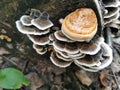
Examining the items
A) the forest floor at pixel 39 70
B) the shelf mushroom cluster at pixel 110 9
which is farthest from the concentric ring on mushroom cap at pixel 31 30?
the shelf mushroom cluster at pixel 110 9

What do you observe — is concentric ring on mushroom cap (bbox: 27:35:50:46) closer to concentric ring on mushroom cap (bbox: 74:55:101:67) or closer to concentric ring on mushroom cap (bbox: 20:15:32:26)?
concentric ring on mushroom cap (bbox: 20:15:32:26)

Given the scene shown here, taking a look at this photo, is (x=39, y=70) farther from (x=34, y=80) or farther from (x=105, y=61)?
(x=105, y=61)

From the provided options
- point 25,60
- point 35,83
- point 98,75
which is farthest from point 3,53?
point 98,75

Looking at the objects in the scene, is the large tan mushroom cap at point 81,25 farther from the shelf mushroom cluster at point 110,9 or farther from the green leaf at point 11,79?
the green leaf at point 11,79

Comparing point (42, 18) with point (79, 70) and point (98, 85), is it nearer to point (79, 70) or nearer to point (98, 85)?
point (79, 70)

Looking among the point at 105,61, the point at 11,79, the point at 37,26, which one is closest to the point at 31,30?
the point at 37,26
